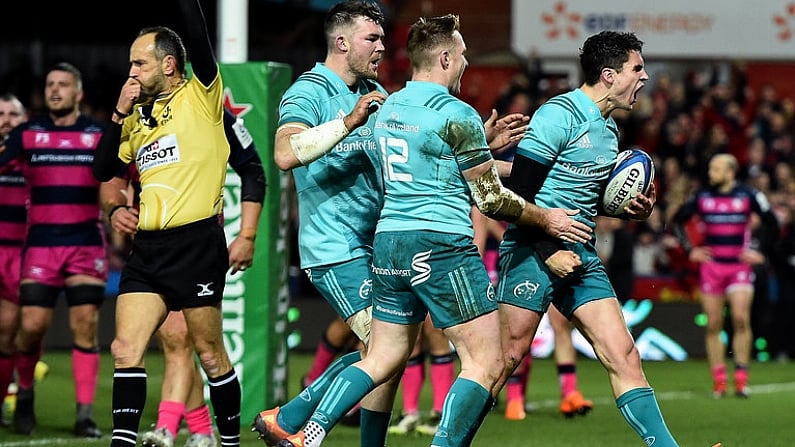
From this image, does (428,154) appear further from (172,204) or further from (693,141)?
(693,141)

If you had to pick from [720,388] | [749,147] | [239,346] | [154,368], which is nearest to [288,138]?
[239,346]

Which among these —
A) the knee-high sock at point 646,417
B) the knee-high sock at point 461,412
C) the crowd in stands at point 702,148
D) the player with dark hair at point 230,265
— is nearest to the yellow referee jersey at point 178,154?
the player with dark hair at point 230,265

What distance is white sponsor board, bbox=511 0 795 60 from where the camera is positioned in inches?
952

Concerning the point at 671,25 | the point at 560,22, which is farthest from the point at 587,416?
the point at 671,25

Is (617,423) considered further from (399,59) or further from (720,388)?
(399,59)

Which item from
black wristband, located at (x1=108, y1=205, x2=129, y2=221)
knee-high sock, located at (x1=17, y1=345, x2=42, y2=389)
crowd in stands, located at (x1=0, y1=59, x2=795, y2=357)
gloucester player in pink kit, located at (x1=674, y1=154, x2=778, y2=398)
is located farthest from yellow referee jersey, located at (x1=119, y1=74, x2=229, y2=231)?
crowd in stands, located at (x1=0, y1=59, x2=795, y2=357)

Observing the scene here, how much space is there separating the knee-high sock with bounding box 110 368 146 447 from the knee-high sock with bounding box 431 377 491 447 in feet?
4.88

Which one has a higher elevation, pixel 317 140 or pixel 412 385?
pixel 317 140

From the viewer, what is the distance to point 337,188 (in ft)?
23.7

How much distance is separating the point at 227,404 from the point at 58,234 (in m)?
2.88

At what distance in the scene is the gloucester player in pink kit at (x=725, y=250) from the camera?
13805 mm

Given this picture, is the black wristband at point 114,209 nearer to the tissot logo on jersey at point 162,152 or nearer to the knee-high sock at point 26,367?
the tissot logo on jersey at point 162,152

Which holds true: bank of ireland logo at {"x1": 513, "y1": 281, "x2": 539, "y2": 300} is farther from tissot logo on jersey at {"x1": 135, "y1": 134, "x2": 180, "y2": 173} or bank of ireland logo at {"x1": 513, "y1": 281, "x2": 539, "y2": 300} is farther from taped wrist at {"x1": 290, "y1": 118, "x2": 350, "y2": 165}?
tissot logo on jersey at {"x1": 135, "y1": 134, "x2": 180, "y2": 173}

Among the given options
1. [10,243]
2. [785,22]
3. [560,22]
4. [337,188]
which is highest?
[785,22]
